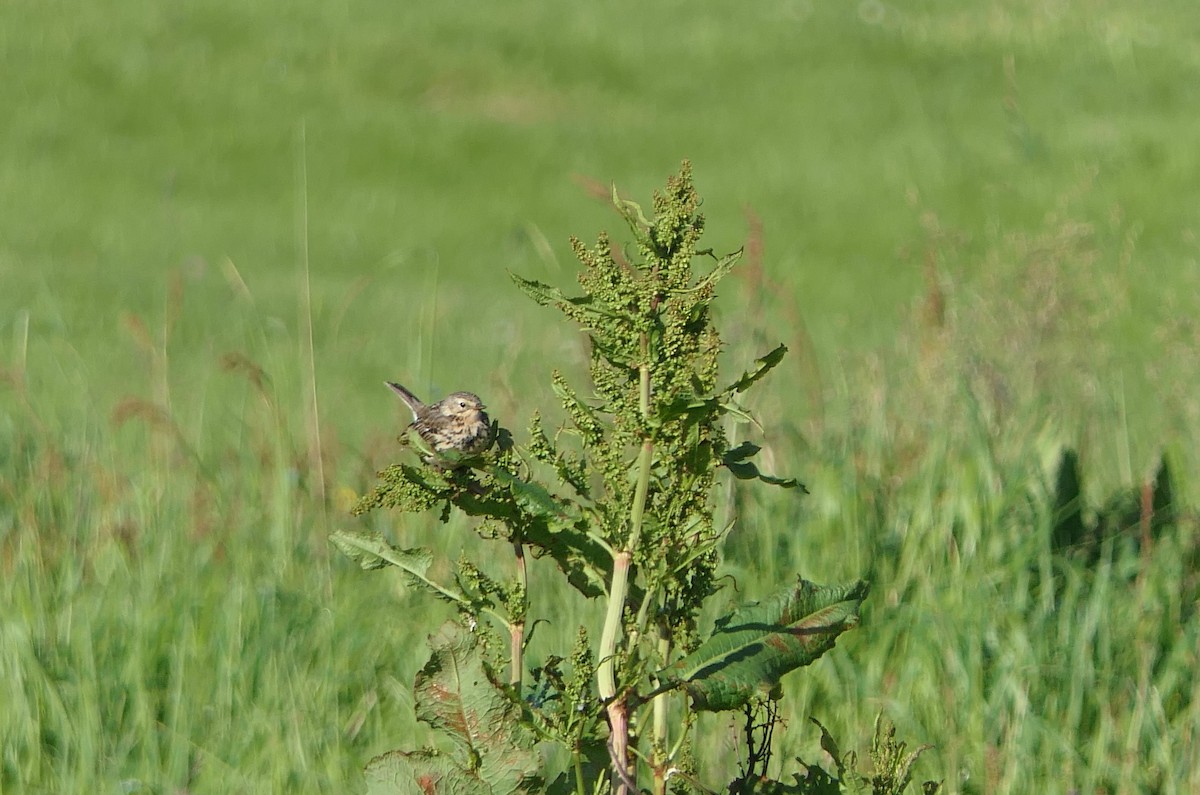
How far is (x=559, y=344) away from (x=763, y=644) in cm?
835

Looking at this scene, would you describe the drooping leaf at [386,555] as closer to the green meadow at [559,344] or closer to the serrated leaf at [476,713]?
the serrated leaf at [476,713]

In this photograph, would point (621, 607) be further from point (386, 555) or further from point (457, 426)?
point (457, 426)

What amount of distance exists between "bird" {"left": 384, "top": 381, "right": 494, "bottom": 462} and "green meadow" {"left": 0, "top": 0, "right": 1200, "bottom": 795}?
47 centimetres

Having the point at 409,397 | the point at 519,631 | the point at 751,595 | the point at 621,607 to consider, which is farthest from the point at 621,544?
the point at 751,595

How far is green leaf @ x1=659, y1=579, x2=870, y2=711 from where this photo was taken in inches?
66.0

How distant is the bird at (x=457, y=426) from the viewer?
1.91 m

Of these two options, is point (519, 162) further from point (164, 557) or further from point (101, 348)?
point (164, 557)

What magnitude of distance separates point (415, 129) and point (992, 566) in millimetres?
14576

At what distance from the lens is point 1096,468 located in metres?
5.08

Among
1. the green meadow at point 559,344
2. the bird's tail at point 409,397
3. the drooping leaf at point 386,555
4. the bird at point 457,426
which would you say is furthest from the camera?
the green meadow at point 559,344

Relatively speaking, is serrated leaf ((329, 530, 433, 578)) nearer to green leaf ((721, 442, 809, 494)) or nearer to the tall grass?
green leaf ((721, 442, 809, 494))

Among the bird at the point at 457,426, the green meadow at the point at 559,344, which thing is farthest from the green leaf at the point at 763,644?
the green meadow at the point at 559,344

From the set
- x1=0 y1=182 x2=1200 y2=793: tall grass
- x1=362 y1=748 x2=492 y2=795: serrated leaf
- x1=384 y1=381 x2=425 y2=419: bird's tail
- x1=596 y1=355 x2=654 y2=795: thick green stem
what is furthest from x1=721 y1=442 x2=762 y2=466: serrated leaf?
x1=384 y1=381 x2=425 y2=419: bird's tail

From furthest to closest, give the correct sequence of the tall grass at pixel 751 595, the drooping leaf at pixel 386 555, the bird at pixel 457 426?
the tall grass at pixel 751 595
the bird at pixel 457 426
the drooping leaf at pixel 386 555
